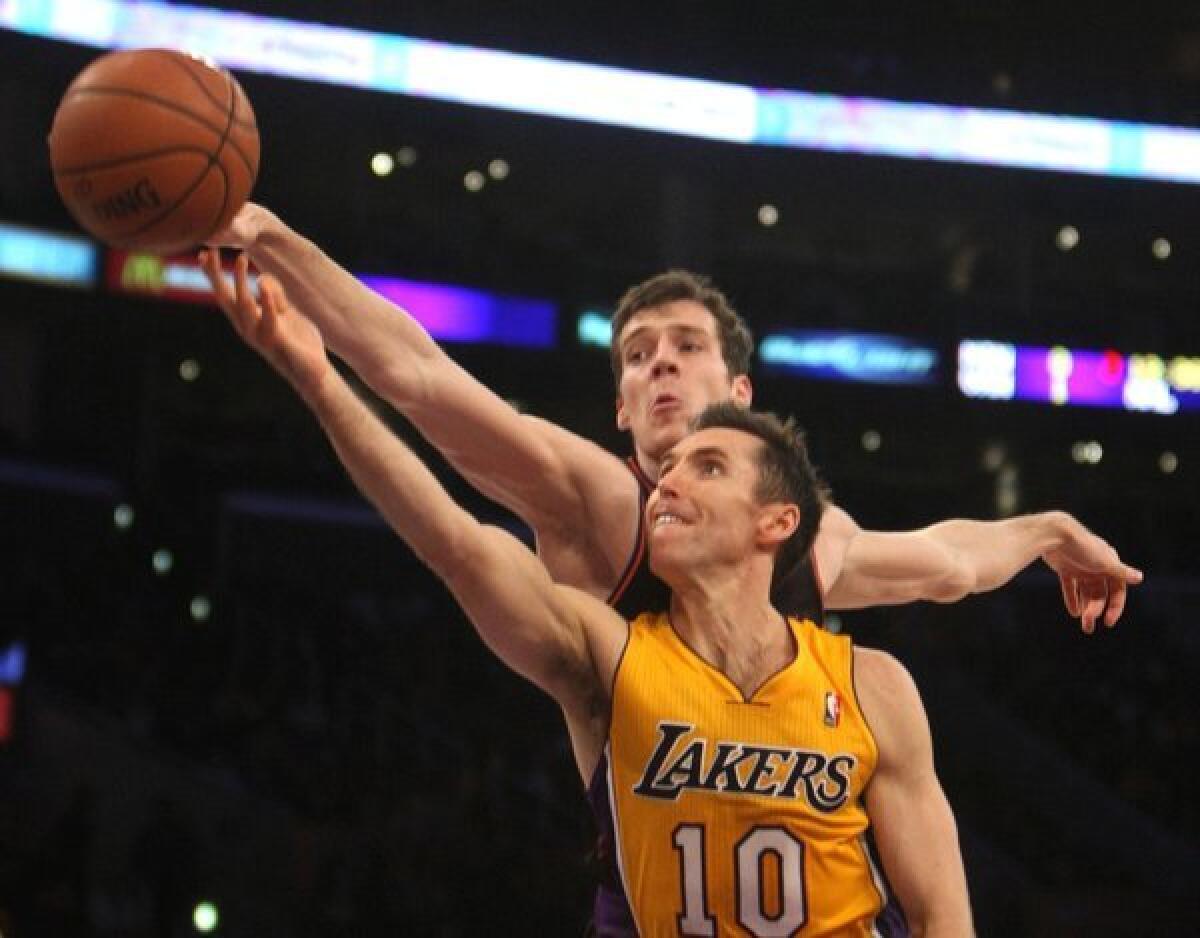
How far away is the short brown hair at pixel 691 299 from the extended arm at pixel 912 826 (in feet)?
4.09

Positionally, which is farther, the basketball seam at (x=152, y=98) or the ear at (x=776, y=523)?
the ear at (x=776, y=523)

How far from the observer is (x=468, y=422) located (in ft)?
13.7

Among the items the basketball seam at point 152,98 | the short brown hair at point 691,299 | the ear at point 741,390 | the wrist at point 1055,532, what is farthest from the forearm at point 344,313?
the wrist at point 1055,532

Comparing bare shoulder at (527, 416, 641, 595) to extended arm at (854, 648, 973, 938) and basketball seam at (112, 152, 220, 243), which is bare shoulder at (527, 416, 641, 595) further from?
basketball seam at (112, 152, 220, 243)

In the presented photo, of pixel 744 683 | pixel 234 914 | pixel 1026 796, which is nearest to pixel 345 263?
pixel 234 914

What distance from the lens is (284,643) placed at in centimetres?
1491

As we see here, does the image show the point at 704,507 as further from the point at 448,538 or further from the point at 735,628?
the point at 448,538

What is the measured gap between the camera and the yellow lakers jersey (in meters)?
3.40

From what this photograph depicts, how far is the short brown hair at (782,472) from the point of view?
378 cm

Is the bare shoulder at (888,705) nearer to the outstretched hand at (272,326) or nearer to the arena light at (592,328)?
the outstretched hand at (272,326)

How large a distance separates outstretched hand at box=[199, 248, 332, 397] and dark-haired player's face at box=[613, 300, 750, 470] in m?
1.47

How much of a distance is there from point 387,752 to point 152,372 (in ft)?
21.6

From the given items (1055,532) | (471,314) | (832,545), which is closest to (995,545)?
(1055,532)

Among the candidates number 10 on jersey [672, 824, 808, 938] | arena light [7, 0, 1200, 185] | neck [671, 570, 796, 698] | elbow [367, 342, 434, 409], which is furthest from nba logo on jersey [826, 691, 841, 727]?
arena light [7, 0, 1200, 185]
